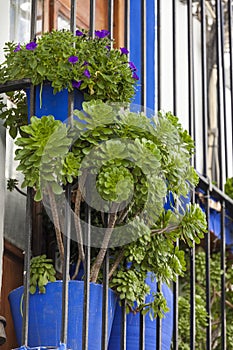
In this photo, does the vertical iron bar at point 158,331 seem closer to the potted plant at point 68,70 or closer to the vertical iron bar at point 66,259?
the vertical iron bar at point 66,259

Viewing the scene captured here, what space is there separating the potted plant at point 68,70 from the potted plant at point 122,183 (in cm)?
8

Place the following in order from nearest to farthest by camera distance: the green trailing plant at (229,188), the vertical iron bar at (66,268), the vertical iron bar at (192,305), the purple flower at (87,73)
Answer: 1. the vertical iron bar at (66,268)
2. the purple flower at (87,73)
3. the vertical iron bar at (192,305)
4. the green trailing plant at (229,188)

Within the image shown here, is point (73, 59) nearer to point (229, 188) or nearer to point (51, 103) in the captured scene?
point (51, 103)

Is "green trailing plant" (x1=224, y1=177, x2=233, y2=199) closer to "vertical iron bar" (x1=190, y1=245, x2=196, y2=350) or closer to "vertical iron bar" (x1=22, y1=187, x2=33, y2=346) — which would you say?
"vertical iron bar" (x1=190, y1=245, x2=196, y2=350)

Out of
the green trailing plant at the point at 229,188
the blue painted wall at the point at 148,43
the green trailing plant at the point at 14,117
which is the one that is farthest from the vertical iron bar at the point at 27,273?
the green trailing plant at the point at 229,188

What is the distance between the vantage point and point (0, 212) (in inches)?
151

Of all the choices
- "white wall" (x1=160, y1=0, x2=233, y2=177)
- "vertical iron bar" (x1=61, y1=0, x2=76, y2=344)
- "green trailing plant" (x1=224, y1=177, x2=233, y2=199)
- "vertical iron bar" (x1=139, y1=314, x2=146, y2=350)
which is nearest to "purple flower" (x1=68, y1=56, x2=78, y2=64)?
"vertical iron bar" (x1=61, y1=0, x2=76, y2=344)

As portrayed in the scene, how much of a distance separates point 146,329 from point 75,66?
99cm

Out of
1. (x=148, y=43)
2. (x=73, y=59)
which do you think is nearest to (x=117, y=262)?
(x=73, y=59)

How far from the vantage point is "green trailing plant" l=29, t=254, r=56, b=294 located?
3.63m

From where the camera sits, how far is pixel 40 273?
3670mm

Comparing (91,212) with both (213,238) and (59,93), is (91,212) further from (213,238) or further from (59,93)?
(213,238)

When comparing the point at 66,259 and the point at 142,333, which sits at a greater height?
the point at 66,259

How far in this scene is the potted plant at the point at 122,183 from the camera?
3.58 m
